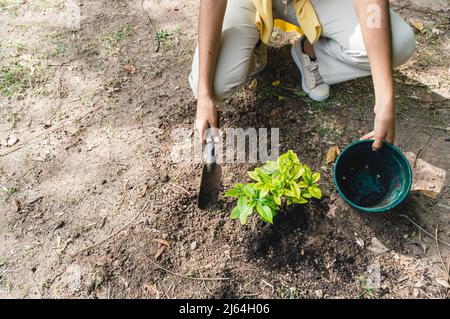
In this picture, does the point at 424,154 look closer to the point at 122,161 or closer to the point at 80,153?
the point at 122,161

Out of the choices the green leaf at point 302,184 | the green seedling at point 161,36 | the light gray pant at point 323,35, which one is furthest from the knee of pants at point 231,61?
the green seedling at point 161,36

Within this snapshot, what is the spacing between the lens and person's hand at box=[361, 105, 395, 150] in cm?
191

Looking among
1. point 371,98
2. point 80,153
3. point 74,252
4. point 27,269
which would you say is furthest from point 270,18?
point 27,269

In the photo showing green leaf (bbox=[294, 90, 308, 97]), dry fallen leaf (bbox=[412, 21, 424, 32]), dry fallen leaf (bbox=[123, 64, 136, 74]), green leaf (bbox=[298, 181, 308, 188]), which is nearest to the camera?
green leaf (bbox=[298, 181, 308, 188])

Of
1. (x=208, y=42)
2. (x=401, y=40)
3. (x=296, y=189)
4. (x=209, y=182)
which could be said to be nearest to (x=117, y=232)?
(x=209, y=182)

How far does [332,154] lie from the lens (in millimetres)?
2465

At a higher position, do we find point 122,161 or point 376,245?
point 122,161

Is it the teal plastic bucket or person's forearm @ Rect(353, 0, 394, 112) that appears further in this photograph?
the teal plastic bucket

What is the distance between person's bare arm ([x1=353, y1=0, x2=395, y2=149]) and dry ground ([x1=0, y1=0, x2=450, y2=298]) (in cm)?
53

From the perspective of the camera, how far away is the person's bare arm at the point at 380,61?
1922 millimetres

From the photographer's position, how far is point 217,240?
7.15ft

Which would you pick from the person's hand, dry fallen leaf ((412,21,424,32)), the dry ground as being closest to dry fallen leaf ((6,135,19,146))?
the dry ground

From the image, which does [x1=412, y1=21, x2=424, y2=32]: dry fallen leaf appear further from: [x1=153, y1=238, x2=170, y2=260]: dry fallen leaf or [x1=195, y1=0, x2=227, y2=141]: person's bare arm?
[x1=153, y1=238, x2=170, y2=260]: dry fallen leaf
